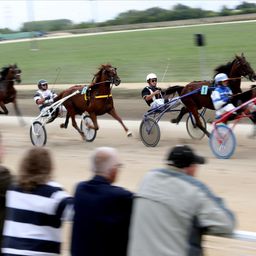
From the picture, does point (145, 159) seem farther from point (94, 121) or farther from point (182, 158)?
point (182, 158)

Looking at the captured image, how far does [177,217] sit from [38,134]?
11.8 metres

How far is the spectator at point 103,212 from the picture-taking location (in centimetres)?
366

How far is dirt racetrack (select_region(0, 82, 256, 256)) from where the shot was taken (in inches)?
296

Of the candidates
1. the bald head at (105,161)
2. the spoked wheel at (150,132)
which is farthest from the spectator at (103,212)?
the spoked wheel at (150,132)

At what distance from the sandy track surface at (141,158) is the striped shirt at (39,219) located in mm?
1234

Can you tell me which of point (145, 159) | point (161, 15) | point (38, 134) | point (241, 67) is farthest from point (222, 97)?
point (161, 15)

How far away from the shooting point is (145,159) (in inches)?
478

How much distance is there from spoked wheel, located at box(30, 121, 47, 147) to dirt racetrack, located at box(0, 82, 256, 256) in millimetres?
230

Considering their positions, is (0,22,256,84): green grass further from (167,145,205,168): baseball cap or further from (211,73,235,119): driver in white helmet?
(167,145,205,168): baseball cap

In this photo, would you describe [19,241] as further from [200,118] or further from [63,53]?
[63,53]

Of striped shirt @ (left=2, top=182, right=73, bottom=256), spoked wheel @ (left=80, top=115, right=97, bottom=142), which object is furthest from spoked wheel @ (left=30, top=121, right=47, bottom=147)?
striped shirt @ (left=2, top=182, right=73, bottom=256)

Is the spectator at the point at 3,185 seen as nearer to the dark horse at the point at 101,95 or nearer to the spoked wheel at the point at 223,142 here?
the spoked wheel at the point at 223,142

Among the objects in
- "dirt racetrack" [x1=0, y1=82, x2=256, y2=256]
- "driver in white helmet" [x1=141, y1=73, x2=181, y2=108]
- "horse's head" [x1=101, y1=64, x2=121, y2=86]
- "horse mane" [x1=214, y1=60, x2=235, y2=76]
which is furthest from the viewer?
"horse's head" [x1=101, y1=64, x2=121, y2=86]

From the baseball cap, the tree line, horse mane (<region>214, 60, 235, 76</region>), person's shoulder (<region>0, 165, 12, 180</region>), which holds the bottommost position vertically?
person's shoulder (<region>0, 165, 12, 180</region>)
